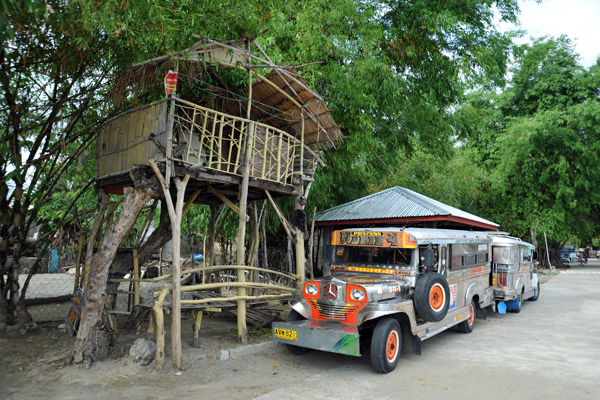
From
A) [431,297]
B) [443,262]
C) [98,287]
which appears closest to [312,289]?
[431,297]

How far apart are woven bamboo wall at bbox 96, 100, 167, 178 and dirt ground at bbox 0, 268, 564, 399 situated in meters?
3.08

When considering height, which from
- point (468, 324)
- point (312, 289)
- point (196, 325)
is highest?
point (312, 289)

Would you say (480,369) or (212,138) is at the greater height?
(212,138)

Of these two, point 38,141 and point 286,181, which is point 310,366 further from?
point 38,141

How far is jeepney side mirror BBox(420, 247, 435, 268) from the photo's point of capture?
283 inches

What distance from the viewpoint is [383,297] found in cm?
647

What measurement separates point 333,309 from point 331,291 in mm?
277

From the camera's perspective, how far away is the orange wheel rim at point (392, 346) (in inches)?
244

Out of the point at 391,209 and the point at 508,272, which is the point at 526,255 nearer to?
the point at 508,272

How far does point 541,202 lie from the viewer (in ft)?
87.4

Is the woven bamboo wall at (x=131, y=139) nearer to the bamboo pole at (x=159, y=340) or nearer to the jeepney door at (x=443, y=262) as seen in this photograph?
the bamboo pole at (x=159, y=340)

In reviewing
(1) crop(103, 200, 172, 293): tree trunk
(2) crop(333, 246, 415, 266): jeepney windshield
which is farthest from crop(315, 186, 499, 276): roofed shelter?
(1) crop(103, 200, 172, 293): tree trunk

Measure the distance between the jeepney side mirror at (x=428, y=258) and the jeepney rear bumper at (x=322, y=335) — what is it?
6.31 feet

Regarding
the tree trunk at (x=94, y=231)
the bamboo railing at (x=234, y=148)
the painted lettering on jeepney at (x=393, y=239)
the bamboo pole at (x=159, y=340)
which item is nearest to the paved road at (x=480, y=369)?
the bamboo pole at (x=159, y=340)
